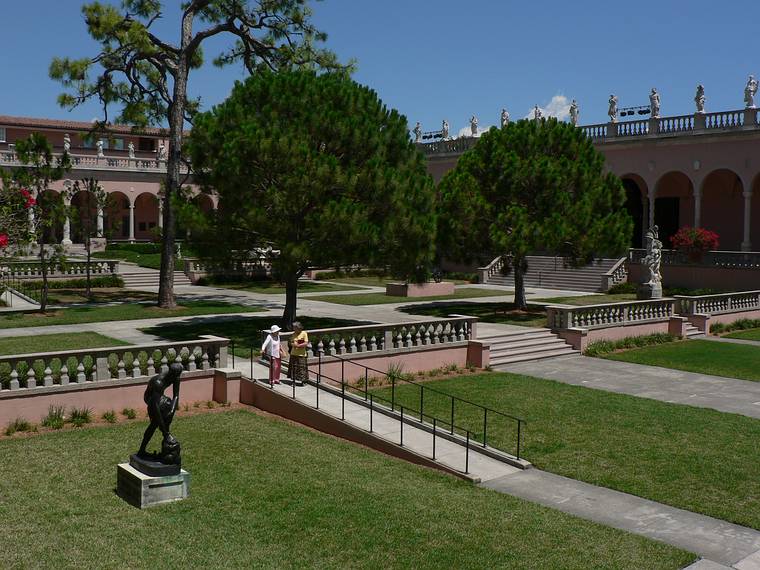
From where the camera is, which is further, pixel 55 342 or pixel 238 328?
pixel 238 328

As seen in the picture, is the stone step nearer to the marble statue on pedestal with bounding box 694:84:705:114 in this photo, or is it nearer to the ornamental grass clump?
the ornamental grass clump

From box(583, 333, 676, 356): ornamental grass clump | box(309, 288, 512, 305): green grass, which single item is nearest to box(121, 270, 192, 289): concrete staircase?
box(309, 288, 512, 305): green grass

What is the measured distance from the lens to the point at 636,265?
139 feet

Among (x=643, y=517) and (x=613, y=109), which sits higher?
(x=613, y=109)

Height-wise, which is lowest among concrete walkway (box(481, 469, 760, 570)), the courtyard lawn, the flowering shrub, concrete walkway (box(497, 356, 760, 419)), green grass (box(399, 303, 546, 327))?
concrete walkway (box(481, 469, 760, 570))

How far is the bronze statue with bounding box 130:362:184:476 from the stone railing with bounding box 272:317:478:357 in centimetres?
725

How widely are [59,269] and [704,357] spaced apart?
98.2ft

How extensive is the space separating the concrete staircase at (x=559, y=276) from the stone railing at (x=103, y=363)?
89.5 feet

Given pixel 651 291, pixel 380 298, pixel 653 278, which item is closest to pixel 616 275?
pixel 653 278

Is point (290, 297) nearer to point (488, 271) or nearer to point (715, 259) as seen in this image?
point (488, 271)

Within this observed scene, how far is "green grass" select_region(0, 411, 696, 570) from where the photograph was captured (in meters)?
8.99

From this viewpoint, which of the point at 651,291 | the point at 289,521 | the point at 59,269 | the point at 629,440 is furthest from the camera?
the point at 59,269

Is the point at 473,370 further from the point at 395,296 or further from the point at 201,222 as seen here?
the point at 395,296

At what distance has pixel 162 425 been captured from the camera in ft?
36.1
